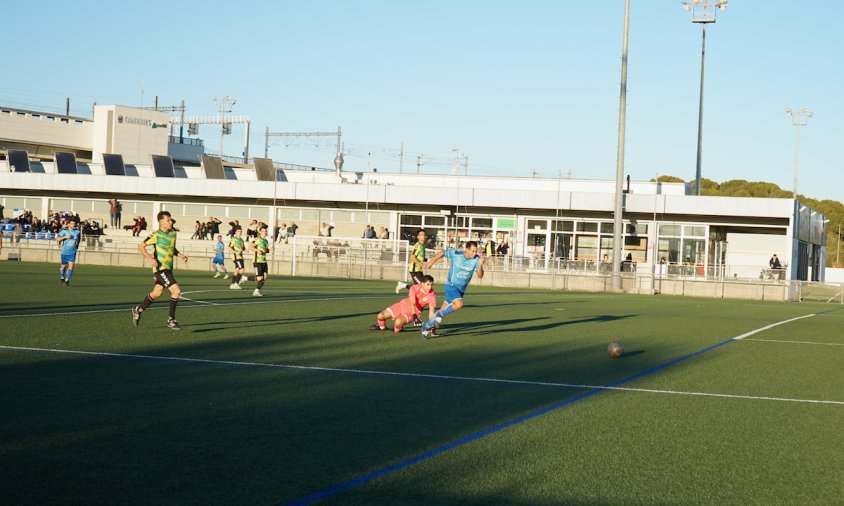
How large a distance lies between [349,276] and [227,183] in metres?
18.7

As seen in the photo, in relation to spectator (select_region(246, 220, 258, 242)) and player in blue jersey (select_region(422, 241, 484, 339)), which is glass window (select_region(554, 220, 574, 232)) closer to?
spectator (select_region(246, 220, 258, 242))

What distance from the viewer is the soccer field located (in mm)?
6285

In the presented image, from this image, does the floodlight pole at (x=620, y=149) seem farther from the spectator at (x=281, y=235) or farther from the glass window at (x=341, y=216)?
the glass window at (x=341, y=216)

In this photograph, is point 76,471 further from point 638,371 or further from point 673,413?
point 638,371

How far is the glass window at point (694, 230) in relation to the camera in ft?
178

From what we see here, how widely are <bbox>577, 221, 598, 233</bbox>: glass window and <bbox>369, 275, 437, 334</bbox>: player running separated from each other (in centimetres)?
4052

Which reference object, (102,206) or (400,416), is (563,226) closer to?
(102,206)

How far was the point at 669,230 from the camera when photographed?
180ft

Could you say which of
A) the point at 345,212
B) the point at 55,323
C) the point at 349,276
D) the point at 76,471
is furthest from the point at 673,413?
the point at 345,212

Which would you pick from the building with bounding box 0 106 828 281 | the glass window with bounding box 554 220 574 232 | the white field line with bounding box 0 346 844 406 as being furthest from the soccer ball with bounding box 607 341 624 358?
the glass window with bounding box 554 220 574 232

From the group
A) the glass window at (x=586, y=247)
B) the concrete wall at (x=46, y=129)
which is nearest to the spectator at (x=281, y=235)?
the glass window at (x=586, y=247)

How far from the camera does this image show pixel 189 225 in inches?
2494

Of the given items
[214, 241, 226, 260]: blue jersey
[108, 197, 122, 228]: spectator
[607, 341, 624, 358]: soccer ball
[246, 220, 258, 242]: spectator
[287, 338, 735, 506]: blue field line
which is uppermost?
[108, 197, 122, 228]: spectator

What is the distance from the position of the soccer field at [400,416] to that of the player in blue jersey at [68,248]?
32.8ft
